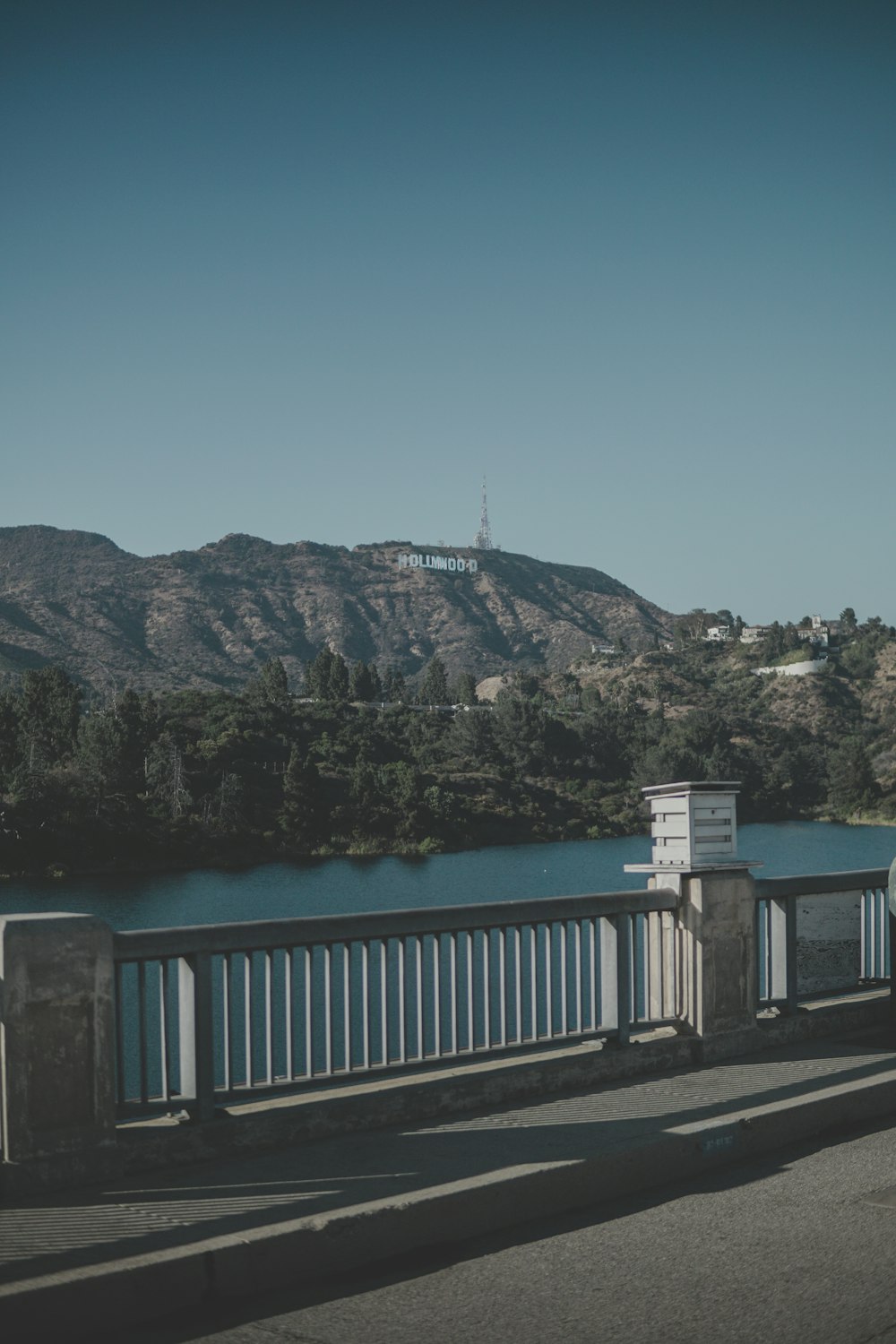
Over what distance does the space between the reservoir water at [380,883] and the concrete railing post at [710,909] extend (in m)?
28.3

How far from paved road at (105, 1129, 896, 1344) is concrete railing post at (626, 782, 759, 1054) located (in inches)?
92.2

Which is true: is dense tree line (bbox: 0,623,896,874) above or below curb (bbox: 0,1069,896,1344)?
below

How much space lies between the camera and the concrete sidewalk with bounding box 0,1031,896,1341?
4.96 m

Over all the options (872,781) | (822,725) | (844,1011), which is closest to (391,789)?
(872,781)

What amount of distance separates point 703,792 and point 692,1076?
1819mm

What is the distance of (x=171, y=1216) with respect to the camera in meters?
5.57

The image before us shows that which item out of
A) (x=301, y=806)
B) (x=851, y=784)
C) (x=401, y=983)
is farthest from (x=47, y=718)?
(x=401, y=983)

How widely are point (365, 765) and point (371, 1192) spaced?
78683 millimetres

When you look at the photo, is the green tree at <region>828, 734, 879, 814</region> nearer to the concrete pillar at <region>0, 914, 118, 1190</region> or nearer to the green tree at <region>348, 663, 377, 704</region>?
the green tree at <region>348, 663, 377, 704</region>

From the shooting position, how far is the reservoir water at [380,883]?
1916 inches

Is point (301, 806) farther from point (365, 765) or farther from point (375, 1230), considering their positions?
point (375, 1230)

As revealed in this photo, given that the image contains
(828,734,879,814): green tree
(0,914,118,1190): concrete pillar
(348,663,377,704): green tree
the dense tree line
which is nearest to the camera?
(0,914,118,1190): concrete pillar

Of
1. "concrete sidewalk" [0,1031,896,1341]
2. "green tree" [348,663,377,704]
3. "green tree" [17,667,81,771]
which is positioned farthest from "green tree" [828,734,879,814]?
"concrete sidewalk" [0,1031,896,1341]

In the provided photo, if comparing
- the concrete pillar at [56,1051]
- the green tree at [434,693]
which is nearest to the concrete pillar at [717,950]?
the concrete pillar at [56,1051]
